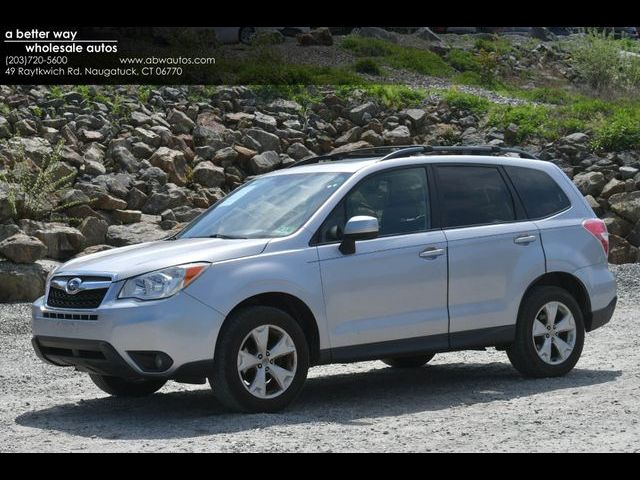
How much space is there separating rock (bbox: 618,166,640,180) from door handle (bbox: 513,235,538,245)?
39.7 ft

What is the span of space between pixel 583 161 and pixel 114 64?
30.9 ft

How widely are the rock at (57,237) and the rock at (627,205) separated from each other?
940cm

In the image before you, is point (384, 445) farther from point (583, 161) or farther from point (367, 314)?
point (583, 161)

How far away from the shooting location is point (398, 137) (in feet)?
69.8

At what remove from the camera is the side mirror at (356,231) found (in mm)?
8359

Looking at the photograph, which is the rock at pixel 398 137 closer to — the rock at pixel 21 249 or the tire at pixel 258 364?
the rock at pixel 21 249

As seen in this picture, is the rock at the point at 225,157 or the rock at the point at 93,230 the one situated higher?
the rock at the point at 225,157

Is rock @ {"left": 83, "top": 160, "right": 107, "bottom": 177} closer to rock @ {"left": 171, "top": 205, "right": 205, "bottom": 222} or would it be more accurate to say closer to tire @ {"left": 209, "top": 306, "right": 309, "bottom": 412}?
rock @ {"left": 171, "top": 205, "right": 205, "bottom": 222}

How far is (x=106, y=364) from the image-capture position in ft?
25.9

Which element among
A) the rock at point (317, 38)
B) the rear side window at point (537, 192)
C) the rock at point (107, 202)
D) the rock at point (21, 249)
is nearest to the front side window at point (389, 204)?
the rear side window at point (537, 192)

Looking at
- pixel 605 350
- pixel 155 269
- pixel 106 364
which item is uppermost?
pixel 155 269

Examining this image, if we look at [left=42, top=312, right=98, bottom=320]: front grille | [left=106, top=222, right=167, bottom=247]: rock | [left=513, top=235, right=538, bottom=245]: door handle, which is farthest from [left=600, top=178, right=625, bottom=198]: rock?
[left=42, top=312, right=98, bottom=320]: front grille

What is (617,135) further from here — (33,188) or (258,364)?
(258,364)
